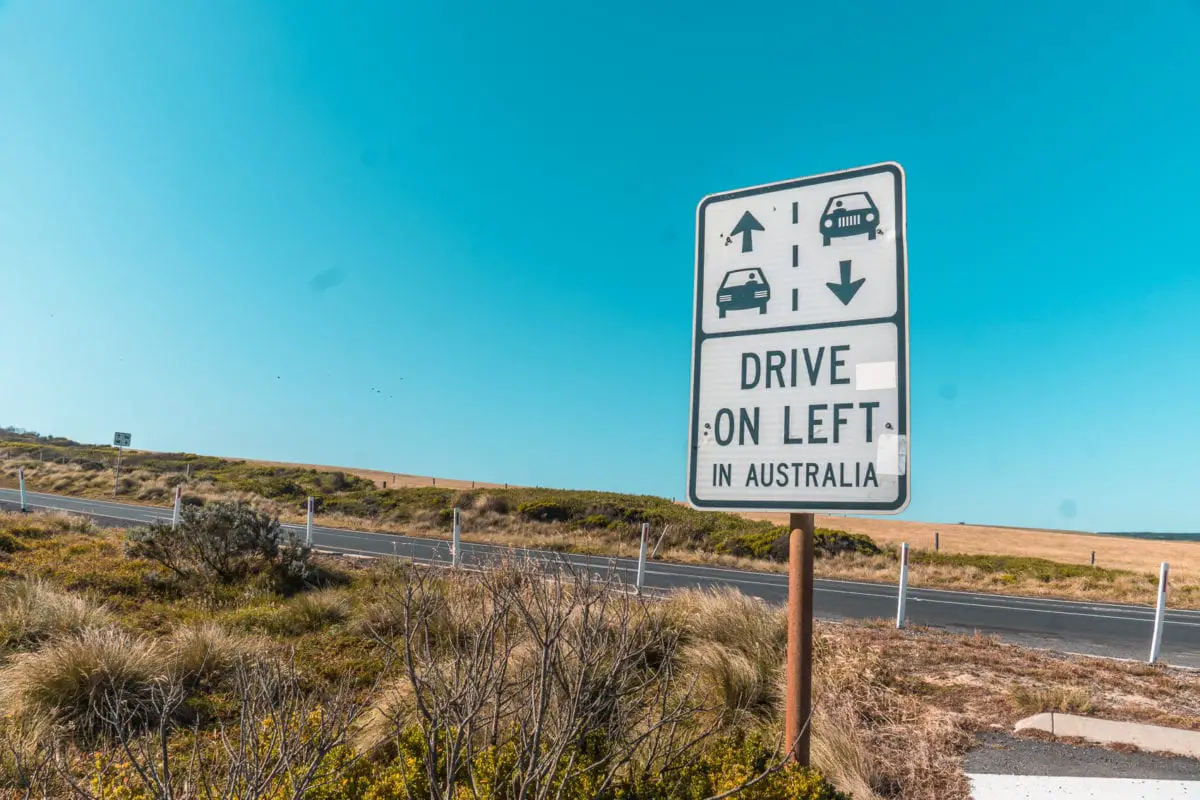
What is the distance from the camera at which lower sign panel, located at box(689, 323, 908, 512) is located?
85.0 inches

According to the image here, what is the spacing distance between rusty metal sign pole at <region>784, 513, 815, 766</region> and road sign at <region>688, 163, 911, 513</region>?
0.16 m

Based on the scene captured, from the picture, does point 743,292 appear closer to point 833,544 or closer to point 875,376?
point 875,376

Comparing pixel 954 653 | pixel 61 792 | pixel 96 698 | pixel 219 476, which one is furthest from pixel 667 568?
pixel 219 476

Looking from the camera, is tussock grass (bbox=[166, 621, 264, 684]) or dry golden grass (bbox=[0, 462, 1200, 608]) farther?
dry golden grass (bbox=[0, 462, 1200, 608])

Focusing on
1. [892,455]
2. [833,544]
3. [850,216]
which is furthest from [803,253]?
[833,544]

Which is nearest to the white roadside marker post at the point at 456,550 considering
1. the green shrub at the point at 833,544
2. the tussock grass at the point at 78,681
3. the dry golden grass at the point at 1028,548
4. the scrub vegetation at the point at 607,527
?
the tussock grass at the point at 78,681

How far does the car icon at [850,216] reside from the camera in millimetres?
2293

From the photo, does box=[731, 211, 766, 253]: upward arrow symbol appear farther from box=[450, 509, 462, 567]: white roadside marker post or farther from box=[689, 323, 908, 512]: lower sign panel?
box=[450, 509, 462, 567]: white roadside marker post

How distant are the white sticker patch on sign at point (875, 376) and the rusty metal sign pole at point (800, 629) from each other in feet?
1.45

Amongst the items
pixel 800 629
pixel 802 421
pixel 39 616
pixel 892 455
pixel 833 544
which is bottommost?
pixel 833 544

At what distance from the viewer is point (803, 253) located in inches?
93.8

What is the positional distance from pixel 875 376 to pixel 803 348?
240 millimetres

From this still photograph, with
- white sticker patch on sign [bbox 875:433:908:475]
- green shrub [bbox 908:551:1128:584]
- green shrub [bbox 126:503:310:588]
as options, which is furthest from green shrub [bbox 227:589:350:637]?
green shrub [bbox 908:551:1128:584]

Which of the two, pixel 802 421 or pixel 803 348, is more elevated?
pixel 803 348
